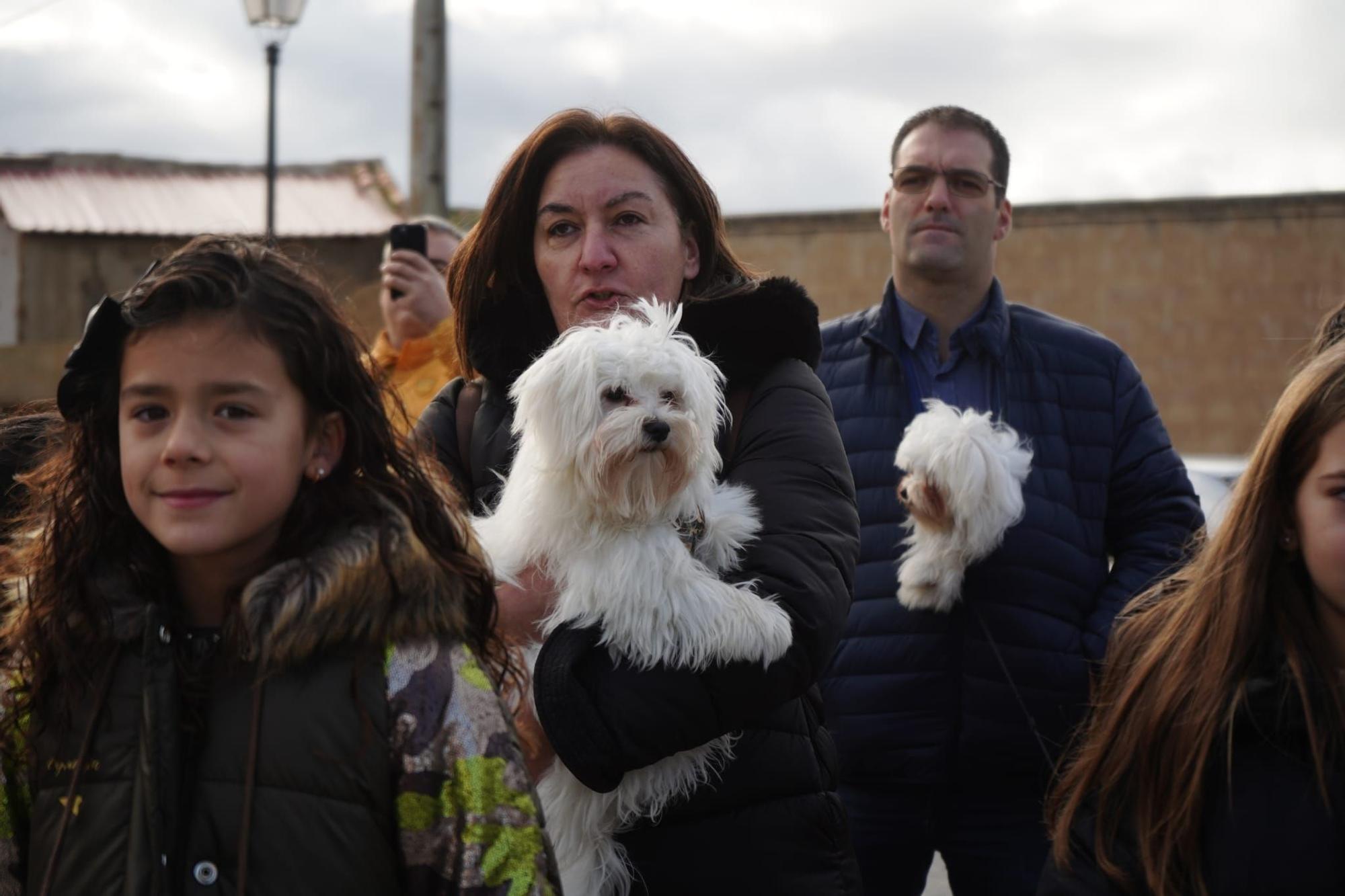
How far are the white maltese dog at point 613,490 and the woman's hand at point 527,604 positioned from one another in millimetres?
18

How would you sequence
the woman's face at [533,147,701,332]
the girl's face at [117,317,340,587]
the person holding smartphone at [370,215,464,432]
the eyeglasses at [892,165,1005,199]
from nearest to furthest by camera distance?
the girl's face at [117,317,340,587]
the woman's face at [533,147,701,332]
the eyeglasses at [892,165,1005,199]
the person holding smartphone at [370,215,464,432]

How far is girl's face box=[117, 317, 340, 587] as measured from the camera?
2.08 m

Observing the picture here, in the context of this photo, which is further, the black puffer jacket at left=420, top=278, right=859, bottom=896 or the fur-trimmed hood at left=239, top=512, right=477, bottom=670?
the black puffer jacket at left=420, top=278, right=859, bottom=896

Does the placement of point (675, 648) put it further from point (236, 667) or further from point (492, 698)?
point (236, 667)

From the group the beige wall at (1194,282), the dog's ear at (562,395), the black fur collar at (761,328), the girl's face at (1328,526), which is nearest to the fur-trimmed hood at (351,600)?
the dog's ear at (562,395)

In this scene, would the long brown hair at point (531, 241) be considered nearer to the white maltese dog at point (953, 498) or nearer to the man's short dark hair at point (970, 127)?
the white maltese dog at point (953, 498)

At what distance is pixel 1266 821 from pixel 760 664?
832 millimetres

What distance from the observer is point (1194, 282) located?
19.6 meters

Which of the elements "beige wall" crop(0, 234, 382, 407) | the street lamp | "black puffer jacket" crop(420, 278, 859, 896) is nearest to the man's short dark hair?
"black puffer jacket" crop(420, 278, 859, 896)

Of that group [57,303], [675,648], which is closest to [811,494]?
[675,648]

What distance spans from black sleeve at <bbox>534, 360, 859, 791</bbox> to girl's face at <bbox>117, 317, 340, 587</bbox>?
58cm

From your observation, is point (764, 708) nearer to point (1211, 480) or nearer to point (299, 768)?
point (299, 768)

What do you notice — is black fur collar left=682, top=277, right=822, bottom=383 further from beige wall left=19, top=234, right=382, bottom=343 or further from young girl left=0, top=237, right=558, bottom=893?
beige wall left=19, top=234, right=382, bottom=343

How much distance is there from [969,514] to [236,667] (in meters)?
2.25
